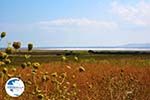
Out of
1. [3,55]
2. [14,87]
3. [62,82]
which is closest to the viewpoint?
[3,55]

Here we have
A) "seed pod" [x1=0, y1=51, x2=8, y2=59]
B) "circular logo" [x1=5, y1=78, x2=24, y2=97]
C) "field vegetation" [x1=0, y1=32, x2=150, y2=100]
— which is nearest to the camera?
"seed pod" [x1=0, y1=51, x2=8, y2=59]

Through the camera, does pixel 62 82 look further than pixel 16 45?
Yes

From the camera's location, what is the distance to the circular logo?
3146mm

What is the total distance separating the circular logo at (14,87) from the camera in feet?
10.3

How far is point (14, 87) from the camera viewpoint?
125 inches

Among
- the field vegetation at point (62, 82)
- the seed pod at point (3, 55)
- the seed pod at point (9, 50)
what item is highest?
the seed pod at point (9, 50)

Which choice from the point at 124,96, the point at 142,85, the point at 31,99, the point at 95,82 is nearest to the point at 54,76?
the point at 31,99

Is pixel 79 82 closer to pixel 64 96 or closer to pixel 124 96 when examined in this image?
pixel 124 96

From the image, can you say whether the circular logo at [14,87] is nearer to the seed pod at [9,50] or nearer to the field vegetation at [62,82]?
the field vegetation at [62,82]

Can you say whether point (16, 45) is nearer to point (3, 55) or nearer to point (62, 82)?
point (3, 55)

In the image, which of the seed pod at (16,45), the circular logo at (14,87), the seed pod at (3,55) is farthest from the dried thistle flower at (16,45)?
the circular logo at (14,87)

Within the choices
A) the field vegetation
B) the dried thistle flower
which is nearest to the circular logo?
the field vegetation

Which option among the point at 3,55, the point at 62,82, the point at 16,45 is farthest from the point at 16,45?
the point at 62,82

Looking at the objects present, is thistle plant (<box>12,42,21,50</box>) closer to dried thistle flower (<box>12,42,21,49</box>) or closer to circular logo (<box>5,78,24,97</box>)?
dried thistle flower (<box>12,42,21,49</box>)
